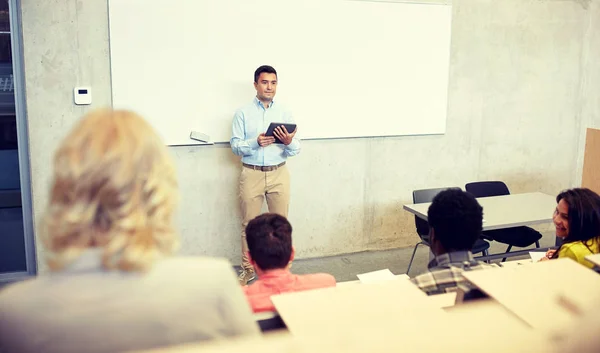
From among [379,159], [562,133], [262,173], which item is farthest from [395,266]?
[562,133]

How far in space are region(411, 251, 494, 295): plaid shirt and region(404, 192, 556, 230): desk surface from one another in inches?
65.8

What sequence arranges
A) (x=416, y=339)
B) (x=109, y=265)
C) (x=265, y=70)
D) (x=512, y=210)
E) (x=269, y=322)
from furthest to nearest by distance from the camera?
(x=265, y=70) < (x=512, y=210) < (x=269, y=322) < (x=109, y=265) < (x=416, y=339)

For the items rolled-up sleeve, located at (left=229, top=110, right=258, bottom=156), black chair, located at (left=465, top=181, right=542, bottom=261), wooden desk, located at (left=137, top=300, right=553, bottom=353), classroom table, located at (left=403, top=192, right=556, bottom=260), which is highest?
rolled-up sleeve, located at (left=229, top=110, right=258, bottom=156)

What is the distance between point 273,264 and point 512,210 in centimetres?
276

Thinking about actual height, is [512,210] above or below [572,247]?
below

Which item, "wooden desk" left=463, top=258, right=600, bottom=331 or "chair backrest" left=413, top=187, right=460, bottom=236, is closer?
"wooden desk" left=463, top=258, right=600, bottom=331

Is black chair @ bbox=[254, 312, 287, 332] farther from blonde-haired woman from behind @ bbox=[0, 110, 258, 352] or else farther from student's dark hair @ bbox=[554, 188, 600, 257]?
student's dark hair @ bbox=[554, 188, 600, 257]

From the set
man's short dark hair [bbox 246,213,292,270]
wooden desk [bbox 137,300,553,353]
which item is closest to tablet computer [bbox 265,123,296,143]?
man's short dark hair [bbox 246,213,292,270]

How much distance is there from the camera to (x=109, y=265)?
1.25m

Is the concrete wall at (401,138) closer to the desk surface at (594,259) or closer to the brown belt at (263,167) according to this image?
the brown belt at (263,167)

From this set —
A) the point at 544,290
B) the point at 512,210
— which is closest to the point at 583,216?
the point at 544,290

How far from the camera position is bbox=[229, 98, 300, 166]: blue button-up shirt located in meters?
4.69

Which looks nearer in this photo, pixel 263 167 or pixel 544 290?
→ pixel 544 290

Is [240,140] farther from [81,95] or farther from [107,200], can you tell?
[107,200]
